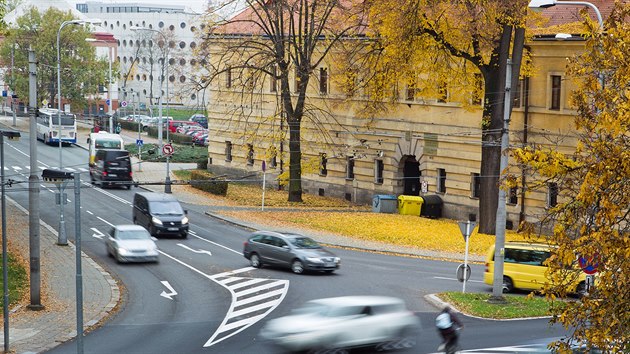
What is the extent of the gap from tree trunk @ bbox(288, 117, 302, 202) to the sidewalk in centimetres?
305

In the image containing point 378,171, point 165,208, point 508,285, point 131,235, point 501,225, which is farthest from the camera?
point 378,171

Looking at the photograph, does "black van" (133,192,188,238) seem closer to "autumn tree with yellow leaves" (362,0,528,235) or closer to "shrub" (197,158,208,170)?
"autumn tree with yellow leaves" (362,0,528,235)

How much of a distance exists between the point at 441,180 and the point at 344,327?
1215 inches

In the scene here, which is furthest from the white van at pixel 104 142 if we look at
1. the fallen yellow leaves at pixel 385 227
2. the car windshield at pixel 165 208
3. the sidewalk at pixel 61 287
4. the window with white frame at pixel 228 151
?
the car windshield at pixel 165 208

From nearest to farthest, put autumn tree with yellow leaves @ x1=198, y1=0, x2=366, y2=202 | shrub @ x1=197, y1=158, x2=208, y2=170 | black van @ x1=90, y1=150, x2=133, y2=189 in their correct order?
autumn tree with yellow leaves @ x1=198, y1=0, x2=366, y2=202
black van @ x1=90, y1=150, x2=133, y2=189
shrub @ x1=197, y1=158, x2=208, y2=170

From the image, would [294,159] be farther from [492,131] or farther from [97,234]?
[492,131]

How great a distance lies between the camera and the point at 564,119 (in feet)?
149

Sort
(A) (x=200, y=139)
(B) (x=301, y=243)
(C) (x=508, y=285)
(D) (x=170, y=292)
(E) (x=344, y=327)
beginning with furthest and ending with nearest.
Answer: (A) (x=200, y=139), (B) (x=301, y=243), (C) (x=508, y=285), (D) (x=170, y=292), (E) (x=344, y=327)

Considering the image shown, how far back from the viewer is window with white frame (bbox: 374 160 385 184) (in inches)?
2239

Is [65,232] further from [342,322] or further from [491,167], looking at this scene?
[342,322]

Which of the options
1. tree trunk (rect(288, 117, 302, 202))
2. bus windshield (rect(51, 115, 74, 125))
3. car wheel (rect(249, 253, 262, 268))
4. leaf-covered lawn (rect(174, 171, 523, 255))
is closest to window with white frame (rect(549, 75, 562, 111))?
leaf-covered lawn (rect(174, 171, 523, 255))

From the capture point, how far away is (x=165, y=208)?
144ft

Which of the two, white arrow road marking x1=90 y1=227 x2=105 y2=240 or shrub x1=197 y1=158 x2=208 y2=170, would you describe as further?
shrub x1=197 y1=158 x2=208 y2=170

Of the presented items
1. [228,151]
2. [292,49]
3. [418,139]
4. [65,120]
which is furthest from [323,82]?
[65,120]
